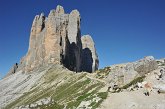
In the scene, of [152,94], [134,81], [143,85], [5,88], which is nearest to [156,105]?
[152,94]

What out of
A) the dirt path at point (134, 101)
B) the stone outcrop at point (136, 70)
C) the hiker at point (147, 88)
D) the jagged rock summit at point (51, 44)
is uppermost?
the jagged rock summit at point (51, 44)

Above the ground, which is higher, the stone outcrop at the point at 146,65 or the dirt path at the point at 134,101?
the stone outcrop at the point at 146,65

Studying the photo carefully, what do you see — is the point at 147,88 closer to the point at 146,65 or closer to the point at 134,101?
the point at 134,101

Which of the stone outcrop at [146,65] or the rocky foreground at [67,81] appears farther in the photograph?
the stone outcrop at [146,65]

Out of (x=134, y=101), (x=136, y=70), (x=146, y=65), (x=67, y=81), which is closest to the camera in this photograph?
(x=134, y=101)

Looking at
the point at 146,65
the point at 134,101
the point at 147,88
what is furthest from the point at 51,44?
the point at 134,101

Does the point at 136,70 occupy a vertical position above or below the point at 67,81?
below

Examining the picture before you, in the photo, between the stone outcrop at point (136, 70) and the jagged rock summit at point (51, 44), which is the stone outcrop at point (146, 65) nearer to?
the stone outcrop at point (136, 70)

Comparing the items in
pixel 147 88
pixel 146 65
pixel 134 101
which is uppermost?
pixel 146 65

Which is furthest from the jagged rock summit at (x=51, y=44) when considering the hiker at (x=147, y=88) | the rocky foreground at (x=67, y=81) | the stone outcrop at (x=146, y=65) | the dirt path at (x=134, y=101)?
the dirt path at (x=134, y=101)

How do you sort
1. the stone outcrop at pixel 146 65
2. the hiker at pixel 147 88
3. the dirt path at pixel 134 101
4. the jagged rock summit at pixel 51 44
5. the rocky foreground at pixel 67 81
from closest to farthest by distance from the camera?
the dirt path at pixel 134 101 < the hiker at pixel 147 88 < the rocky foreground at pixel 67 81 < the stone outcrop at pixel 146 65 < the jagged rock summit at pixel 51 44

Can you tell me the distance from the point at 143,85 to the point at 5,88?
120178 millimetres

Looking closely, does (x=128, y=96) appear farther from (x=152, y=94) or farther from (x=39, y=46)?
(x=39, y=46)

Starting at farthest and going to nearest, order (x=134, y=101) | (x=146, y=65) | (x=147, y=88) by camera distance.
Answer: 1. (x=146, y=65)
2. (x=147, y=88)
3. (x=134, y=101)
